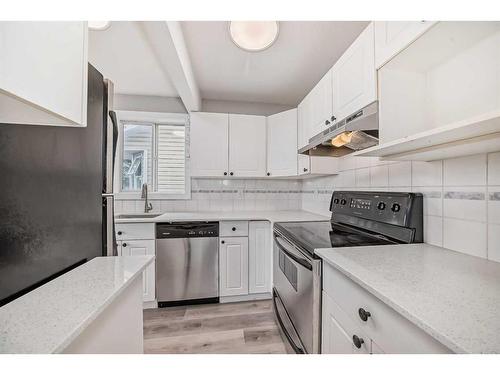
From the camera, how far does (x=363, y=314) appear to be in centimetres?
73

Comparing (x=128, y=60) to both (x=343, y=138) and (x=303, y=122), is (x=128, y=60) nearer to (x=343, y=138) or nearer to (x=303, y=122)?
(x=303, y=122)

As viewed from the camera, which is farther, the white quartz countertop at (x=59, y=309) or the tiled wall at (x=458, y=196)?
the tiled wall at (x=458, y=196)

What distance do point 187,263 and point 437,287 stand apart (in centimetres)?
194

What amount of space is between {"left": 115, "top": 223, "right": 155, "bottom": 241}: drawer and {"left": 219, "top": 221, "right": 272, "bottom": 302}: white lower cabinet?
70cm

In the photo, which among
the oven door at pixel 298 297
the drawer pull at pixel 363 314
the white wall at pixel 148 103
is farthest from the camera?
the white wall at pixel 148 103

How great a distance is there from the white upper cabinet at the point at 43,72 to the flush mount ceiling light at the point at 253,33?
1046 millimetres

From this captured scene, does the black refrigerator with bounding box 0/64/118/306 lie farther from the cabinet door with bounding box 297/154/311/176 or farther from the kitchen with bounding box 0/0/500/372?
the cabinet door with bounding box 297/154/311/176

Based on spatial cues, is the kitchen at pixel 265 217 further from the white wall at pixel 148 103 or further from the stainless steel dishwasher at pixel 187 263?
the white wall at pixel 148 103

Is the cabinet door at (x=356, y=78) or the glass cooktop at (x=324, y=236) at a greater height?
the cabinet door at (x=356, y=78)

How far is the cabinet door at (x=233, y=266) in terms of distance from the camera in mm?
2160

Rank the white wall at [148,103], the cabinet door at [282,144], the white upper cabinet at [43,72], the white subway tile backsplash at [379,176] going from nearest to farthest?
the white upper cabinet at [43,72] < the white subway tile backsplash at [379,176] < the cabinet door at [282,144] < the white wall at [148,103]

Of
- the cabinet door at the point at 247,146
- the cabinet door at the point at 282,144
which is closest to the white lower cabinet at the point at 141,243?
the cabinet door at the point at 247,146
